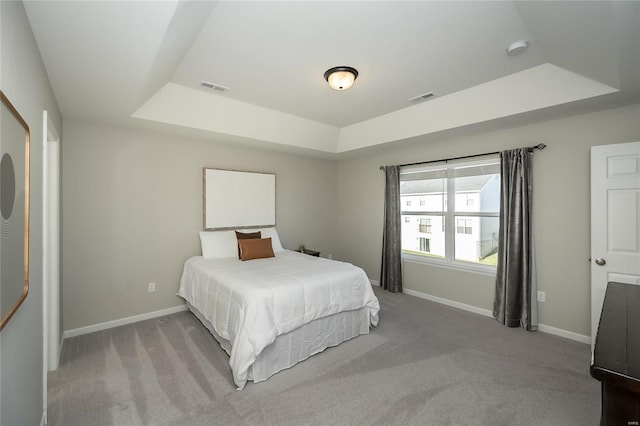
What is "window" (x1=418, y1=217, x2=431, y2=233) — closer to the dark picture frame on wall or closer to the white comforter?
the white comforter

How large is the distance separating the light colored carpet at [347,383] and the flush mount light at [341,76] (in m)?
2.44

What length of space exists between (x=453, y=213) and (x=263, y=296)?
9.64ft

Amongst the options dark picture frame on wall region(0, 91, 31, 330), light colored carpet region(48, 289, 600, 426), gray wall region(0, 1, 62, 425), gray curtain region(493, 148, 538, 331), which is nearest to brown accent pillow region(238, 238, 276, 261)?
light colored carpet region(48, 289, 600, 426)

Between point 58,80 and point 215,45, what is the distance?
1139 mm

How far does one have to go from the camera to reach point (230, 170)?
4.14m

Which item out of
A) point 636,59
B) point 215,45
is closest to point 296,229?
point 215,45

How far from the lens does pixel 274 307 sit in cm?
236

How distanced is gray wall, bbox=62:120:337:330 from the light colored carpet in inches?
18.5

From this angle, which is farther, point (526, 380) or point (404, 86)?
point (404, 86)

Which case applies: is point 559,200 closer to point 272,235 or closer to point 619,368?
point 619,368

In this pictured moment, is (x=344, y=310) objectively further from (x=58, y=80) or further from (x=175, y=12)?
(x=58, y=80)

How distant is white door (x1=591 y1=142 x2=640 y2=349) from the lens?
8.26ft

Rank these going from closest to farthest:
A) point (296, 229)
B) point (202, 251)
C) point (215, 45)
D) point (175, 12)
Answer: point (175, 12) → point (215, 45) → point (202, 251) → point (296, 229)

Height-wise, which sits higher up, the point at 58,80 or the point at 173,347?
the point at 58,80
